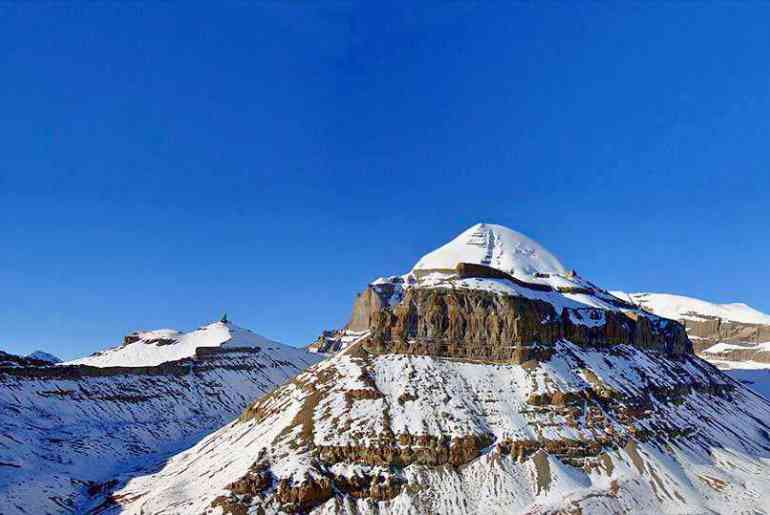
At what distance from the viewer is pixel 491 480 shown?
75500 mm

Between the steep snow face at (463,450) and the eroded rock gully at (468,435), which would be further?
the eroded rock gully at (468,435)

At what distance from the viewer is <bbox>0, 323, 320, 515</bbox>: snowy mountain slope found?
89688 millimetres

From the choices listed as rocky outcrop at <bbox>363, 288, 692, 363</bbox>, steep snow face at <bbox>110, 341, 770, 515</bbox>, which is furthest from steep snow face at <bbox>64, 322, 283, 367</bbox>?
rocky outcrop at <bbox>363, 288, 692, 363</bbox>

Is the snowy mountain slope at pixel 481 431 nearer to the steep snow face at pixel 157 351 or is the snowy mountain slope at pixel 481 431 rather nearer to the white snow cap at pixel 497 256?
the white snow cap at pixel 497 256

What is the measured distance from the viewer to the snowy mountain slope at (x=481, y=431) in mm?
73312

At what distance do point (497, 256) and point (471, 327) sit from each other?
85.2 meters

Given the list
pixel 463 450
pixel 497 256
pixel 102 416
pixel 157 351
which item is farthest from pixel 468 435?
pixel 157 351

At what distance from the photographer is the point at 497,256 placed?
182 metres

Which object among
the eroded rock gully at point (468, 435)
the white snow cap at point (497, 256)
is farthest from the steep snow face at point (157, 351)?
the eroded rock gully at point (468, 435)

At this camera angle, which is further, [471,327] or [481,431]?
[471,327]

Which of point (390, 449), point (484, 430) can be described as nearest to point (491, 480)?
point (484, 430)

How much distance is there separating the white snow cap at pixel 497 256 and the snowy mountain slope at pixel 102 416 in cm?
6900

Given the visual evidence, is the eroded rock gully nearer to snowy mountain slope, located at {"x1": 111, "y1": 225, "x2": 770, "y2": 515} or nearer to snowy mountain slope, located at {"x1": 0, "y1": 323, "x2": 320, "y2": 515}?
snowy mountain slope, located at {"x1": 111, "y1": 225, "x2": 770, "y2": 515}

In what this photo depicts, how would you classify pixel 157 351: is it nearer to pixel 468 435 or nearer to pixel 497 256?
pixel 497 256
